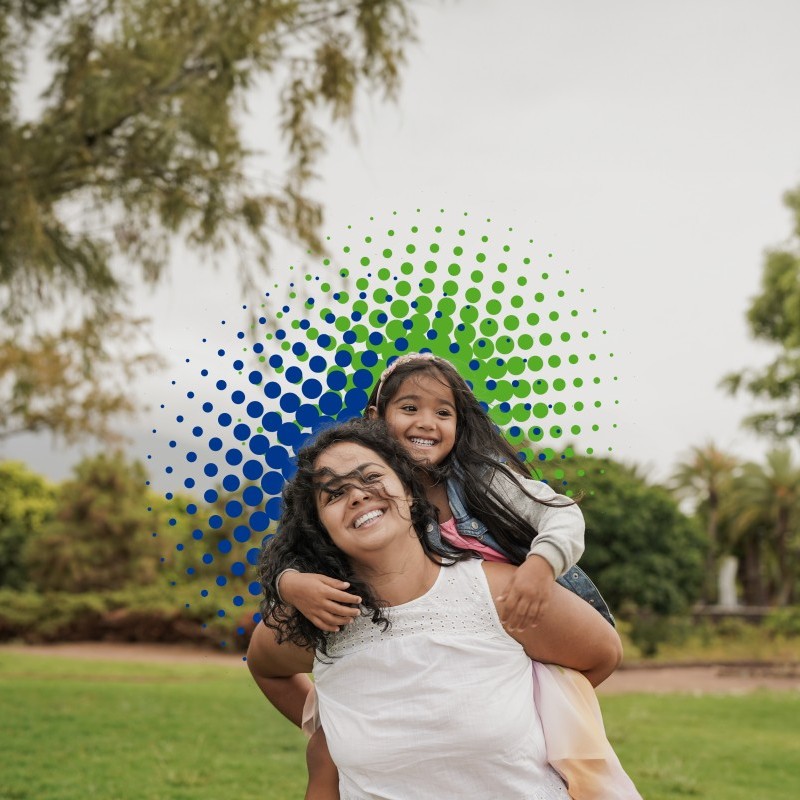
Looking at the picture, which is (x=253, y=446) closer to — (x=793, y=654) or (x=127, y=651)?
(x=127, y=651)

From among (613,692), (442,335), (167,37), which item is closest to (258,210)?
(167,37)

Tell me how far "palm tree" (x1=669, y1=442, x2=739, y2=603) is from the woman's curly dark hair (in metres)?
34.1

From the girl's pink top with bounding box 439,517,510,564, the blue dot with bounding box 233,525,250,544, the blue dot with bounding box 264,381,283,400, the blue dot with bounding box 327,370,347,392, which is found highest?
the blue dot with bounding box 327,370,347,392

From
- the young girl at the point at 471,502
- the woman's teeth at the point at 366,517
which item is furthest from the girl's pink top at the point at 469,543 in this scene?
the woman's teeth at the point at 366,517

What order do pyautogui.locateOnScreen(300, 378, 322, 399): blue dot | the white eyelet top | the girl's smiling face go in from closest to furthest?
the white eyelet top → the girl's smiling face → pyautogui.locateOnScreen(300, 378, 322, 399): blue dot

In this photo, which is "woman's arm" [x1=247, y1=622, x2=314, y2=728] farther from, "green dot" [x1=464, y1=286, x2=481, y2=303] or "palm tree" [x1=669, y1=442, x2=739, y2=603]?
"palm tree" [x1=669, y1=442, x2=739, y2=603]

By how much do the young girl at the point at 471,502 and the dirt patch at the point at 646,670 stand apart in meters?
9.64

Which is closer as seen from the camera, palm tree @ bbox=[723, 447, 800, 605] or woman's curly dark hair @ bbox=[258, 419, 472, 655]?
woman's curly dark hair @ bbox=[258, 419, 472, 655]

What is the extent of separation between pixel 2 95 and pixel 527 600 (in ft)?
23.2

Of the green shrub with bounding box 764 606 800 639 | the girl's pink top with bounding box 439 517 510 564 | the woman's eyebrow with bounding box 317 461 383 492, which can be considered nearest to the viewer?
the woman's eyebrow with bounding box 317 461 383 492

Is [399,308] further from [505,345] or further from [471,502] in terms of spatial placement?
[471,502]

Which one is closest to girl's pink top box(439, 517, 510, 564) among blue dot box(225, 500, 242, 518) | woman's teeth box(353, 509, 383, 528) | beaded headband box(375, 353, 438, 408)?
woman's teeth box(353, 509, 383, 528)

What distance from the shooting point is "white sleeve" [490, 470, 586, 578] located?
2.07m

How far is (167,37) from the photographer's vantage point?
7395 millimetres
